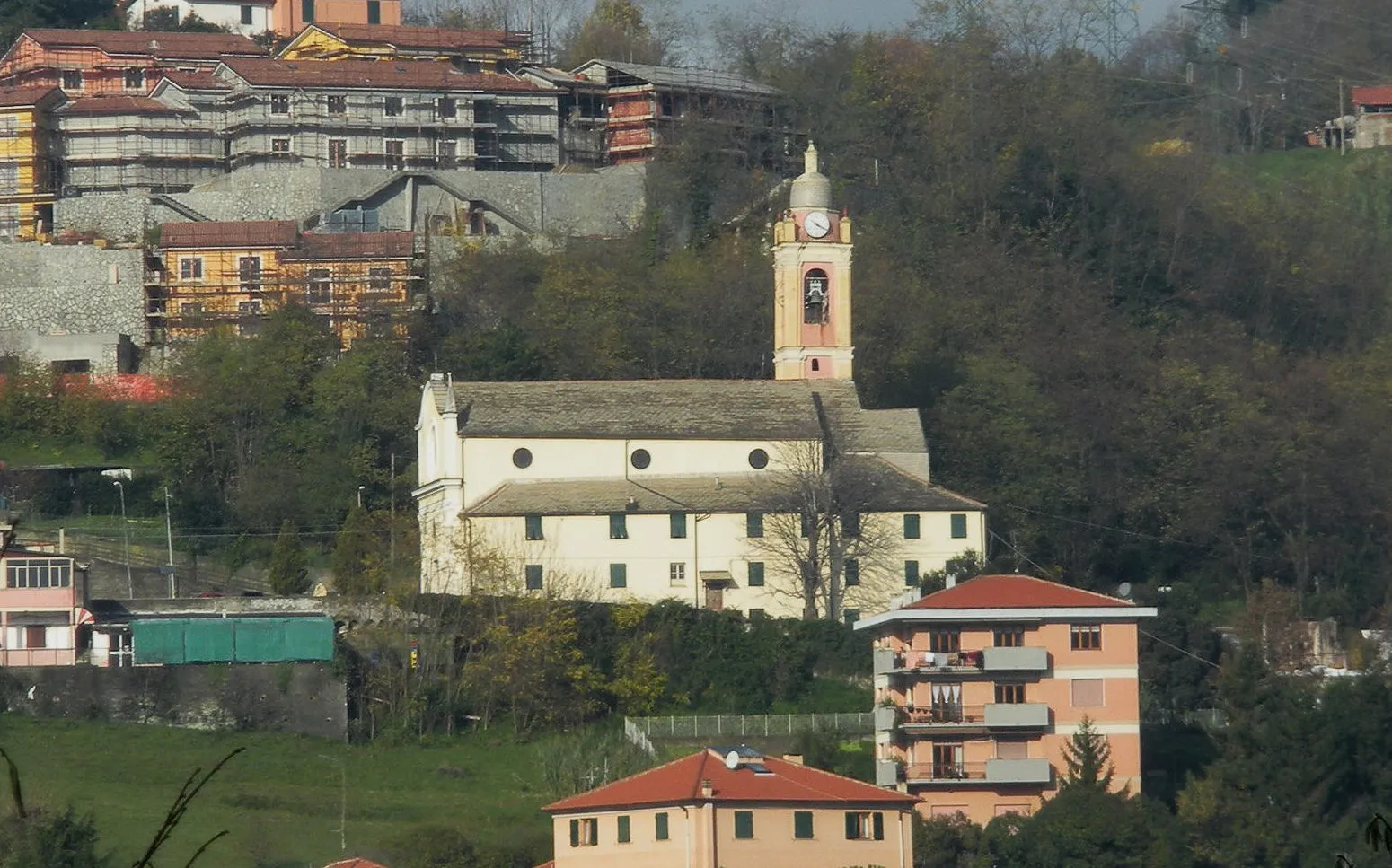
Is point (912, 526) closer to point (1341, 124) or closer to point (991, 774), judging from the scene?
point (991, 774)

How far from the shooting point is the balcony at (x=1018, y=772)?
196 ft

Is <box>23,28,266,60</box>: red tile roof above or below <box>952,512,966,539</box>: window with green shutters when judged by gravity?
above

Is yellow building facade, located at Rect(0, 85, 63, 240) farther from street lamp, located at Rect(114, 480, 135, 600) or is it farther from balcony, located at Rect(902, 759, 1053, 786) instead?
balcony, located at Rect(902, 759, 1053, 786)

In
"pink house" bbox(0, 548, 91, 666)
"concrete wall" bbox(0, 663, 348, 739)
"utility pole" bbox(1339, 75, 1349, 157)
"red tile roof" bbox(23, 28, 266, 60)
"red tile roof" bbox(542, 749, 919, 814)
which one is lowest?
"red tile roof" bbox(542, 749, 919, 814)

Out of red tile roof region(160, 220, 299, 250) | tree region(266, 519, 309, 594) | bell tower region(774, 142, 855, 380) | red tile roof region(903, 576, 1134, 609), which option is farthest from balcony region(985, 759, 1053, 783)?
red tile roof region(160, 220, 299, 250)

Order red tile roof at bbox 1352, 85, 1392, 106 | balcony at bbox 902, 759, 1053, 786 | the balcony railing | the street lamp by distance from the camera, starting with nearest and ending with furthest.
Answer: the balcony railing < balcony at bbox 902, 759, 1053, 786 < the street lamp < red tile roof at bbox 1352, 85, 1392, 106

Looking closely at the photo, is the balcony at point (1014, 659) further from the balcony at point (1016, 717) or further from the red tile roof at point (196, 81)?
the red tile roof at point (196, 81)

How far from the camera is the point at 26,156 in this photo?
313ft

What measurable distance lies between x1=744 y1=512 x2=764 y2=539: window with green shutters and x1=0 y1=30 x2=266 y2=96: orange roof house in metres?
35.8

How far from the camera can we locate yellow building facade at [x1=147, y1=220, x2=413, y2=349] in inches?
3366

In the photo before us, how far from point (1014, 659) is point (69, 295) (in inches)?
1386

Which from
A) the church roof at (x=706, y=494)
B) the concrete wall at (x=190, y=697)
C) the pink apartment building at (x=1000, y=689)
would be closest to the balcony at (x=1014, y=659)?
the pink apartment building at (x=1000, y=689)

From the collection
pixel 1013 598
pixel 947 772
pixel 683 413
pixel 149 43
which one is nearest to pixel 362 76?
pixel 149 43

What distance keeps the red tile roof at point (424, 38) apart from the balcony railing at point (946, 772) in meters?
45.7
